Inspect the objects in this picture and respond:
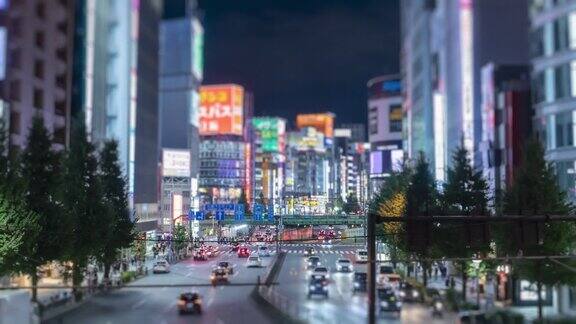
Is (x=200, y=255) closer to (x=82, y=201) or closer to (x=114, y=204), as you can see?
(x=114, y=204)

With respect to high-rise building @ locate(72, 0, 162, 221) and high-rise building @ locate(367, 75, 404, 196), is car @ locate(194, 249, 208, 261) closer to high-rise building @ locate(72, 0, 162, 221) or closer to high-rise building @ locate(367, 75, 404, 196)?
high-rise building @ locate(72, 0, 162, 221)

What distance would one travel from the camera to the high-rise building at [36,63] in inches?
1135

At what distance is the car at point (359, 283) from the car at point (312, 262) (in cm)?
193

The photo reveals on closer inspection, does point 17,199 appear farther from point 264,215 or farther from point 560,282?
point 560,282

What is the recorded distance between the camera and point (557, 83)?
27984 millimetres

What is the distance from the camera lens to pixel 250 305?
1603 cm

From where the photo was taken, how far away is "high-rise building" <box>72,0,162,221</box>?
122ft

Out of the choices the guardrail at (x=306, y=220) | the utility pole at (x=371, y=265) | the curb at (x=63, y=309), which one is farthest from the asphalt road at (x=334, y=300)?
the utility pole at (x=371, y=265)

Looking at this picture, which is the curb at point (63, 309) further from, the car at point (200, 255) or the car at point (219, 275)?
the car at point (200, 255)

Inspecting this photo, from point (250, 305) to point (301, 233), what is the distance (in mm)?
5884

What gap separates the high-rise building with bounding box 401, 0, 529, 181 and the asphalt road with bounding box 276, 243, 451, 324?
2210 cm

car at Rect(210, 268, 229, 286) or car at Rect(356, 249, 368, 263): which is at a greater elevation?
car at Rect(356, 249, 368, 263)

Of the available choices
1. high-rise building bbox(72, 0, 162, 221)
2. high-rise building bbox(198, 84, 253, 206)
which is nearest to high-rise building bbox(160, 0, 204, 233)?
high-rise building bbox(198, 84, 253, 206)

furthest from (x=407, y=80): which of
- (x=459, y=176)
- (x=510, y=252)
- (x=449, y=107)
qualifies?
(x=510, y=252)
